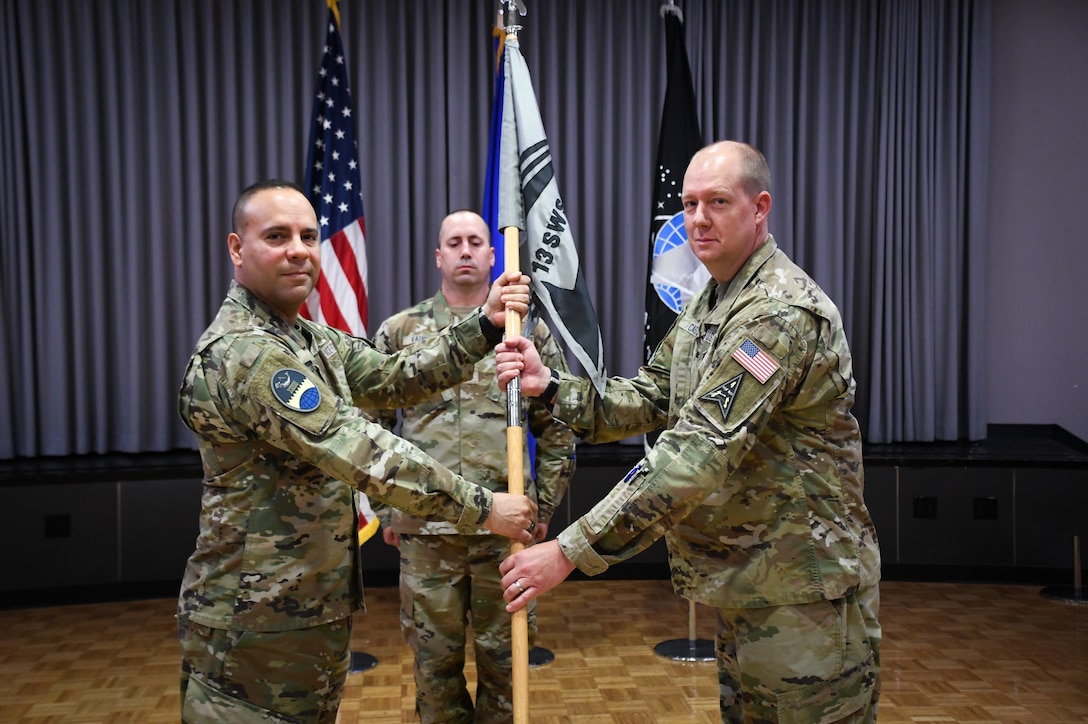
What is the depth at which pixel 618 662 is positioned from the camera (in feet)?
14.8

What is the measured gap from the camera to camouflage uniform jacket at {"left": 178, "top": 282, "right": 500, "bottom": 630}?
85.0 inches

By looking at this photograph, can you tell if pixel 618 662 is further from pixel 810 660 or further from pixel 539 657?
pixel 810 660

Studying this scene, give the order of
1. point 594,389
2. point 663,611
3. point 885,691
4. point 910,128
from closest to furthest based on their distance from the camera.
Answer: point 594,389 < point 885,691 < point 663,611 < point 910,128

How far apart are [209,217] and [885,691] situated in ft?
15.3

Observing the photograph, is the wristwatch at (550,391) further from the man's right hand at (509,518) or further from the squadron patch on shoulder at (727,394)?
the squadron patch on shoulder at (727,394)

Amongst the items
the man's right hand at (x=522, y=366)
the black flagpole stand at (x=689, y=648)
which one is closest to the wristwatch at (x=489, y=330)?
the man's right hand at (x=522, y=366)

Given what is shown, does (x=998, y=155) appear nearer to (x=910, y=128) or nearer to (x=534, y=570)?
(x=910, y=128)

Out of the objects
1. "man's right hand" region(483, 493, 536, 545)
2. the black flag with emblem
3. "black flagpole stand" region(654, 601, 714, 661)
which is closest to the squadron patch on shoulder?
"man's right hand" region(483, 493, 536, 545)

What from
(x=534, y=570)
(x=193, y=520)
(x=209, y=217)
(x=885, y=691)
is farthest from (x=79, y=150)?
(x=885, y=691)

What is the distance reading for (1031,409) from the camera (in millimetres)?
6762

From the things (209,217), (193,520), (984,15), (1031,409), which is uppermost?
(984,15)

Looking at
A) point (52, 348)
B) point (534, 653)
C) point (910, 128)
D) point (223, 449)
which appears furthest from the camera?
point (910, 128)

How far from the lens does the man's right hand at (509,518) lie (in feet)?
7.73

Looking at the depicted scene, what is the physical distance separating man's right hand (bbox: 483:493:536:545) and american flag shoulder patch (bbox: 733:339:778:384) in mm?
637
